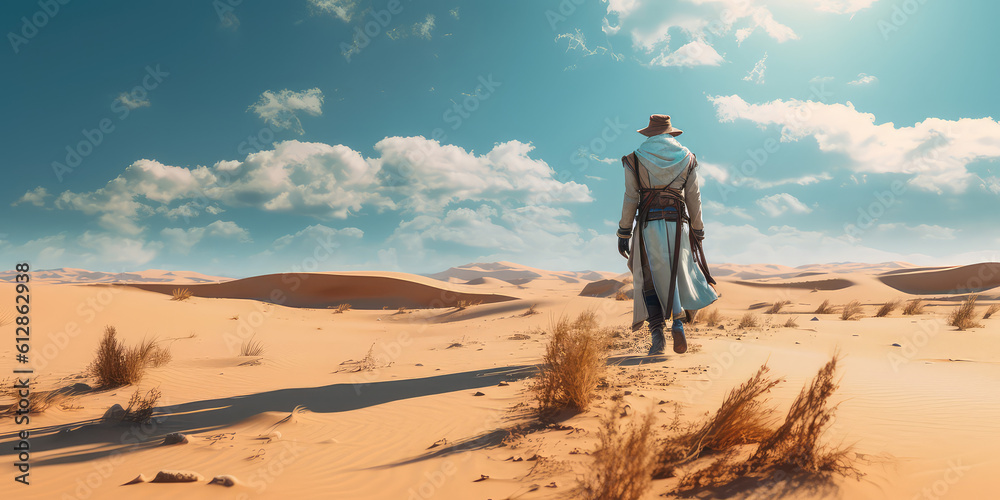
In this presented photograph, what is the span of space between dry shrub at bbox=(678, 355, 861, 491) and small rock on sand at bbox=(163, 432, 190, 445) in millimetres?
3213

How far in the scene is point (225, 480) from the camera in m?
2.29

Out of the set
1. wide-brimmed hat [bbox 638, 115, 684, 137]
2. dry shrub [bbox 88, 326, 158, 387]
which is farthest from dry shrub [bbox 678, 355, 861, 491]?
dry shrub [bbox 88, 326, 158, 387]

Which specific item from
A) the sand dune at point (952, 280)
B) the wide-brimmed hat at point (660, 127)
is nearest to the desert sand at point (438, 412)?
the wide-brimmed hat at point (660, 127)

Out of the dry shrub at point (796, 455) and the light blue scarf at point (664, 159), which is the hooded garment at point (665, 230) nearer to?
A: the light blue scarf at point (664, 159)

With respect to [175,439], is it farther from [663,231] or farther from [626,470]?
[663,231]

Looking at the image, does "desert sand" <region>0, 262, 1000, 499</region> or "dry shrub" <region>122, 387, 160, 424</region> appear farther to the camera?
"dry shrub" <region>122, 387, 160, 424</region>

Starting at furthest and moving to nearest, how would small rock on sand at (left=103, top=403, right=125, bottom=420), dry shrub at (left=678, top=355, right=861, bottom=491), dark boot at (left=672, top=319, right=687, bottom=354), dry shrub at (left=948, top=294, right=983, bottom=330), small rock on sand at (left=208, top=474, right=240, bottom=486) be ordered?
dry shrub at (left=948, top=294, right=983, bottom=330) → dark boot at (left=672, top=319, right=687, bottom=354) → small rock on sand at (left=103, top=403, right=125, bottom=420) → small rock on sand at (left=208, top=474, right=240, bottom=486) → dry shrub at (left=678, top=355, right=861, bottom=491)

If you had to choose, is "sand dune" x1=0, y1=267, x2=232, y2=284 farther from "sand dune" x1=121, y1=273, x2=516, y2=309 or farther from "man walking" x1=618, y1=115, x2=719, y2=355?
"man walking" x1=618, y1=115, x2=719, y2=355

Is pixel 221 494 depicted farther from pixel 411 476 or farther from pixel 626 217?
pixel 626 217

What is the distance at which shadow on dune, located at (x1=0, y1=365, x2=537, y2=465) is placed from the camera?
3.07 m

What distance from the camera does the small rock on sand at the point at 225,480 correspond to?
89.5 inches

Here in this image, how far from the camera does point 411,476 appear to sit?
2.34 m

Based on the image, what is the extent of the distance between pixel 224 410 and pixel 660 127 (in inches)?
216

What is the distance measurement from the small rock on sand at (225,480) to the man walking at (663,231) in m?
4.03
